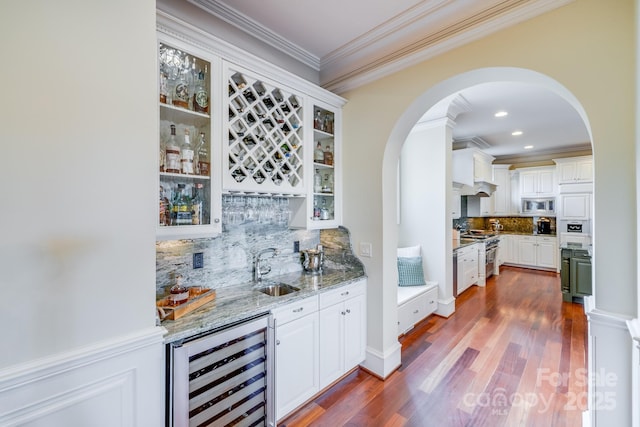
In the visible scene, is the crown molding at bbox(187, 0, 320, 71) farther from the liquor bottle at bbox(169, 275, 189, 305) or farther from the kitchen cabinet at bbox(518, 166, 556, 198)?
the kitchen cabinet at bbox(518, 166, 556, 198)

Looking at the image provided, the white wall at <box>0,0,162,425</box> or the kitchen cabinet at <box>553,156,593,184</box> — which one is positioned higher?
the kitchen cabinet at <box>553,156,593,184</box>

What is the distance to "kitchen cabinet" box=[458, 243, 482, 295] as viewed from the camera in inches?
176

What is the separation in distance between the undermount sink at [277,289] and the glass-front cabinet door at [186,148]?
69 cm

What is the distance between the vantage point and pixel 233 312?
5.15 ft

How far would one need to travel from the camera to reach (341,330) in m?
2.23

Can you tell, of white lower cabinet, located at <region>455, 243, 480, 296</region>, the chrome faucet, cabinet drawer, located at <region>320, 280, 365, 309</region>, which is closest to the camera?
cabinet drawer, located at <region>320, 280, 365, 309</region>

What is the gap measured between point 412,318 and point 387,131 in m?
2.29

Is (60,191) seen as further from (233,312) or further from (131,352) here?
(233,312)

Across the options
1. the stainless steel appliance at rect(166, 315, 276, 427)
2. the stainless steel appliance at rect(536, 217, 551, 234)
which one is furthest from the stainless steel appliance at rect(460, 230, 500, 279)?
the stainless steel appliance at rect(166, 315, 276, 427)

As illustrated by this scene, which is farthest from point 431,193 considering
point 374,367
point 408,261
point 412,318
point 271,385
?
point 271,385

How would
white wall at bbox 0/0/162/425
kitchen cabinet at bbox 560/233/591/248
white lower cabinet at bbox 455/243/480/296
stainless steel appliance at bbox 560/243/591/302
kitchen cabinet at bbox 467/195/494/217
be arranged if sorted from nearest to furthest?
white wall at bbox 0/0/162/425, stainless steel appliance at bbox 560/243/591/302, white lower cabinet at bbox 455/243/480/296, kitchen cabinet at bbox 560/233/591/248, kitchen cabinet at bbox 467/195/494/217

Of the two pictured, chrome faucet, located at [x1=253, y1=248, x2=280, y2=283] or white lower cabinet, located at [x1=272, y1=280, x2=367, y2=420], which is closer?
white lower cabinet, located at [x1=272, y1=280, x2=367, y2=420]

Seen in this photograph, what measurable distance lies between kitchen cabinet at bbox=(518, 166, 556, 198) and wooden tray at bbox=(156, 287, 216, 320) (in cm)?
794

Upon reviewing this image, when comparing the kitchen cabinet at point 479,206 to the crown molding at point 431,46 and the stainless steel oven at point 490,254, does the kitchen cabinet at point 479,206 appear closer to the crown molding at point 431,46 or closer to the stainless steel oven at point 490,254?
the stainless steel oven at point 490,254
